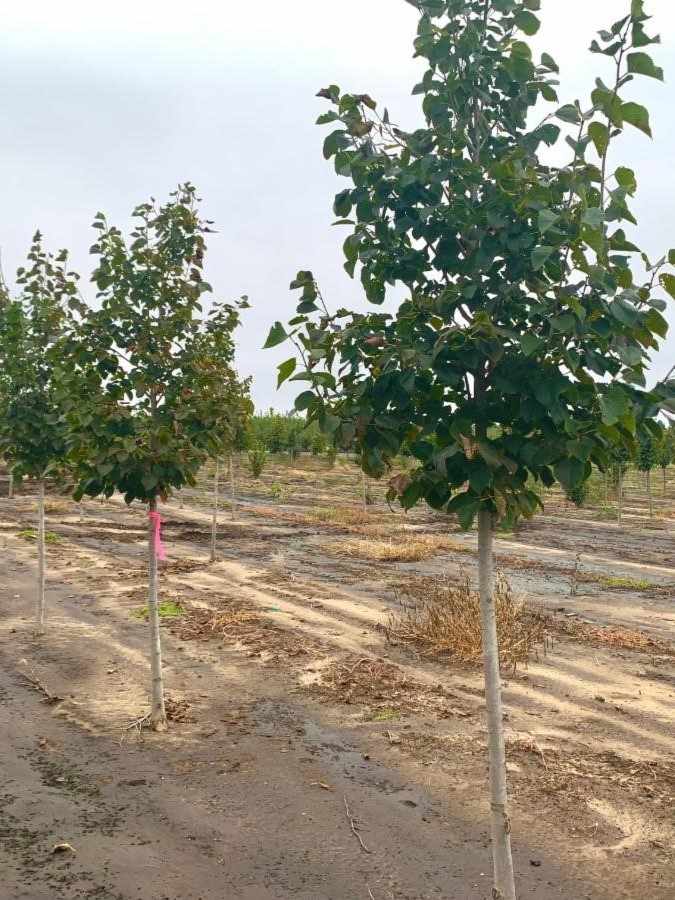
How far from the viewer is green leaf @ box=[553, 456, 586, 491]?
3.24 m

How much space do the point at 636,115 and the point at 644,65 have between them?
0.59 ft

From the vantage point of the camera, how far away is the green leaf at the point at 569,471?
10.6ft

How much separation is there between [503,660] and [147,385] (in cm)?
543

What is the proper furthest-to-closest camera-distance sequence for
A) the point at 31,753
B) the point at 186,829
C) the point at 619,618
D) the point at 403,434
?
the point at 619,618 → the point at 31,753 → the point at 186,829 → the point at 403,434

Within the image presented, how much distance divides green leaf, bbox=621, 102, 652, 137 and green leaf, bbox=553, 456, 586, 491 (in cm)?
137

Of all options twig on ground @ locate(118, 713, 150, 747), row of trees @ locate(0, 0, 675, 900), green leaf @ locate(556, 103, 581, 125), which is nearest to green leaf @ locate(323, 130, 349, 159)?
row of trees @ locate(0, 0, 675, 900)

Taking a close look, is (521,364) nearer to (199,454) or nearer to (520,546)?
(199,454)

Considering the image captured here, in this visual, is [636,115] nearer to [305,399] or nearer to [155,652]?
[305,399]

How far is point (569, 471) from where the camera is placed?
325cm

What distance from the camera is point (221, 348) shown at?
7.79 m

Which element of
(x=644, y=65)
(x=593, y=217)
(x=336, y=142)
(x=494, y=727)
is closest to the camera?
(x=593, y=217)

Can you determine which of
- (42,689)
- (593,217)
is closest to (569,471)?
(593,217)

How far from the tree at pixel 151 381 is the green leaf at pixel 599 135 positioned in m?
4.47

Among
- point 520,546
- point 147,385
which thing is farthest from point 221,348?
point 520,546
